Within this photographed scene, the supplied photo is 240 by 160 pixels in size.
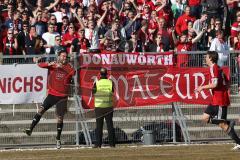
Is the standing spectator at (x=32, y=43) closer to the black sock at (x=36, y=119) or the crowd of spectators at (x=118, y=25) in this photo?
the crowd of spectators at (x=118, y=25)

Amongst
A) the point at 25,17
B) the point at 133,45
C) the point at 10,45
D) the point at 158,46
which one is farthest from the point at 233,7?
the point at 10,45

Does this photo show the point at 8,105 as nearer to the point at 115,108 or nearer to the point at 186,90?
the point at 115,108

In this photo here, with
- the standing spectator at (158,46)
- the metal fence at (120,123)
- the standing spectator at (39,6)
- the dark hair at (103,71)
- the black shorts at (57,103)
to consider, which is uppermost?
the standing spectator at (39,6)

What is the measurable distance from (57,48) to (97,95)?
207 centimetres

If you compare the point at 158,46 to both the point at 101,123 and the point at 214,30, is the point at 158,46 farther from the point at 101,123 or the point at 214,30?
the point at 101,123

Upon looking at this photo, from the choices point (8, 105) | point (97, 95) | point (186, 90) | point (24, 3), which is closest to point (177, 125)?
point (186, 90)

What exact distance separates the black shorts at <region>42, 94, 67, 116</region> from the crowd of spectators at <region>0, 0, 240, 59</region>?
5.17 feet

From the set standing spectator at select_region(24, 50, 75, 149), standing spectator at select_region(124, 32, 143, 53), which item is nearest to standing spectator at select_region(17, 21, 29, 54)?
standing spectator at select_region(24, 50, 75, 149)

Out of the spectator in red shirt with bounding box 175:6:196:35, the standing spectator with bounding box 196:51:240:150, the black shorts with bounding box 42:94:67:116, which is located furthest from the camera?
the spectator in red shirt with bounding box 175:6:196:35

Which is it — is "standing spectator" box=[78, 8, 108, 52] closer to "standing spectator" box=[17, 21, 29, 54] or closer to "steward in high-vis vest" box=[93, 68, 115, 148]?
"standing spectator" box=[17, 21, 29, 54]

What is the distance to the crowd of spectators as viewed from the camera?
941 inches

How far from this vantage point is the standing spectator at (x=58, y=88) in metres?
22.1

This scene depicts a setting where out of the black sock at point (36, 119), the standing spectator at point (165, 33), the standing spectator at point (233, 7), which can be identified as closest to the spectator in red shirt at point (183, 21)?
the standing spectator at point (165, 33)

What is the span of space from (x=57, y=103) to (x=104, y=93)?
4.01 feet
